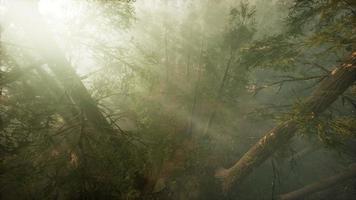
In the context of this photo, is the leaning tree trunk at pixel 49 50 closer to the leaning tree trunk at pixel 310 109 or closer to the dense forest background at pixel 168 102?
the dense forest background at pixel 168 102

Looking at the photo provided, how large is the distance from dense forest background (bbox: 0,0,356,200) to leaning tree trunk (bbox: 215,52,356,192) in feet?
0.10

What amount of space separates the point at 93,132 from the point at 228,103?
8271 mm

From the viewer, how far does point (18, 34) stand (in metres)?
5.17

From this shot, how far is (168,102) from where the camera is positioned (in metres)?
13.1

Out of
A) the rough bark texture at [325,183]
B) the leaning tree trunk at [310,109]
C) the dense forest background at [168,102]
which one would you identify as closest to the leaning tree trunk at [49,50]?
the dense forest background at [168,102]

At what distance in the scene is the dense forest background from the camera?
179 inches

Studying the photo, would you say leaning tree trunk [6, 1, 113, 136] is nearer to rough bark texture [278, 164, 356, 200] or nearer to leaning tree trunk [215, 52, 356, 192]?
leaning tree trunk [215, 52, 356, 192]

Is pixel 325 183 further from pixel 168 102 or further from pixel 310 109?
pixel 168 102

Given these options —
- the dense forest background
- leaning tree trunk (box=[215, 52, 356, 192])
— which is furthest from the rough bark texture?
leaning tree trunk (box=[215, 52, 356, 192])

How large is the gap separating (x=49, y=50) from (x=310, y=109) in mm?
5542

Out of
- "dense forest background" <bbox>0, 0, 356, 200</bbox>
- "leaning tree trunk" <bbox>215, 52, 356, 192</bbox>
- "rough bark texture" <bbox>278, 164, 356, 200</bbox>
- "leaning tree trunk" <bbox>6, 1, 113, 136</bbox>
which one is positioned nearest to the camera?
"leaning tree trunk" <bbox>6, 1, 113, 136</bbox>

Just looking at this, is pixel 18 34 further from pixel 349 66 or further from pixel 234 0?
pixel 234 0

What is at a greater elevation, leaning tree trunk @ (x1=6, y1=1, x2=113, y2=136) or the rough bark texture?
leaning tree trunk @ (x1=6, y1=1, x2=113, y2=136)

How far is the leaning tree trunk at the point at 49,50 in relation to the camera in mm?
3908
